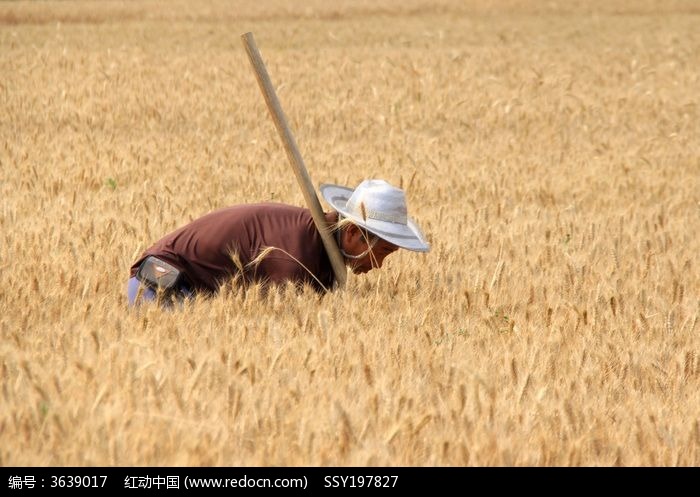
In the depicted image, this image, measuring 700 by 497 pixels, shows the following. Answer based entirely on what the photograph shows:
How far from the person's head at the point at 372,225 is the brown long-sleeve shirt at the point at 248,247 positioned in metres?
0.13

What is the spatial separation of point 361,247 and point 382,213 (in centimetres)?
18

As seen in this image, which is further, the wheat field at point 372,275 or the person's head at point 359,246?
the person's head at point 359,246

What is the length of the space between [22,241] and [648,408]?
3617mm

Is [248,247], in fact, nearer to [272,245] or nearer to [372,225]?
[272,245]

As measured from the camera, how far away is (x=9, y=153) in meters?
9.72

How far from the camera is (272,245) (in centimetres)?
483

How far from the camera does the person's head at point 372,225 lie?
4.74m

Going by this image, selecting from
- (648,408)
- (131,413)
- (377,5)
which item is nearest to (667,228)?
(648,408)
